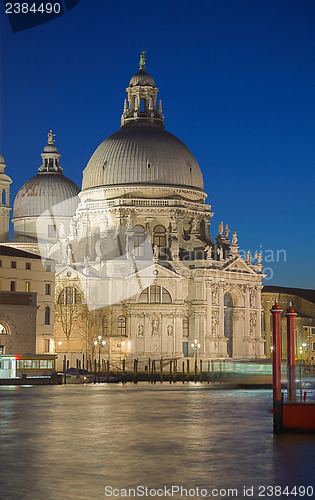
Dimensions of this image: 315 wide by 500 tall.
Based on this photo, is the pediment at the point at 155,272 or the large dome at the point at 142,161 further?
the large dome at the point at 142,161

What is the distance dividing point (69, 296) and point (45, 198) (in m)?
18.8

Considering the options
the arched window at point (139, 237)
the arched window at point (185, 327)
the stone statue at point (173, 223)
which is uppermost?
the stone statue at point (173, 223)

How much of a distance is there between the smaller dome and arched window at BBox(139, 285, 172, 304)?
21048mm

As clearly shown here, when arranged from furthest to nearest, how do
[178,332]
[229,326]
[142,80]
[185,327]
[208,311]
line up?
1. [142,80]
2. [229,326]
3. [185,327]
4. [208,311]
5. [178,332]

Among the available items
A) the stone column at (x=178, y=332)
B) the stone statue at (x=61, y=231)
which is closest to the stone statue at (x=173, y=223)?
the stone column at (x=178, y=332)

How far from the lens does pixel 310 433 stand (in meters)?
21.5

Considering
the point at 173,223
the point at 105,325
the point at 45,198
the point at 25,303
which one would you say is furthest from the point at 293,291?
the point at 25,303

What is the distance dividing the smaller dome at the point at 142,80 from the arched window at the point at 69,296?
21.7 metres

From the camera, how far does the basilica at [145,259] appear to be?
7862 cm

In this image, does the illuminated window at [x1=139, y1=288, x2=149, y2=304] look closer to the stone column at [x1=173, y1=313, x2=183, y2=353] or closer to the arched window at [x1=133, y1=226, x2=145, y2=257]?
the stone column at [x1=173, y1=313, x2=183, y2=353]

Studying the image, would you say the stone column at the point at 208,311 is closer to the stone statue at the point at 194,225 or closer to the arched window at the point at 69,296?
the stone statue at the point at 194,225

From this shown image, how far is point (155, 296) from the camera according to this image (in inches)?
3145

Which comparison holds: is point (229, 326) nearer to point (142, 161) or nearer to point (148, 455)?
point (142, 161)

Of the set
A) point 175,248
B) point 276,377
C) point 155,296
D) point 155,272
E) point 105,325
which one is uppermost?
point 175,248
